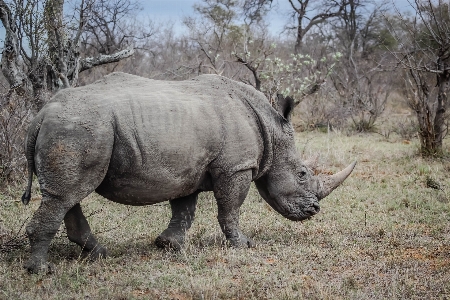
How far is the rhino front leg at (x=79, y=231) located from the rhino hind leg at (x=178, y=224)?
A: 2.23ft

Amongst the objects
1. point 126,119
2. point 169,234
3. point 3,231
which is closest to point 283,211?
point 169,234

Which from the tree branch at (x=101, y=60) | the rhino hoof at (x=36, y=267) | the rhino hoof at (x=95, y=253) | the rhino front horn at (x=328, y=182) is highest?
the tree branch at (x=101, y=60)

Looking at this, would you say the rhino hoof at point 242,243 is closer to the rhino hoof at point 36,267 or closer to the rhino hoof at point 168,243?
the rhino hoof at point 168,243

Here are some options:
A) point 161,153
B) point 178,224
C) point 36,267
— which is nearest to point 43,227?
point 36,267

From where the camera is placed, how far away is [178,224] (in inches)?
226

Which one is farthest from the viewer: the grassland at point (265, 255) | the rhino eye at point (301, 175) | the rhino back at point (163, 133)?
the rhino eye at point (301, 175)

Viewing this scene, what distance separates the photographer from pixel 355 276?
4512 mm

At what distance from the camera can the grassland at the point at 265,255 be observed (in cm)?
412

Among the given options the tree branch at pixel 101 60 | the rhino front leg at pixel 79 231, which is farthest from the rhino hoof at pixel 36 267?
the tree branch at pixel 101 60

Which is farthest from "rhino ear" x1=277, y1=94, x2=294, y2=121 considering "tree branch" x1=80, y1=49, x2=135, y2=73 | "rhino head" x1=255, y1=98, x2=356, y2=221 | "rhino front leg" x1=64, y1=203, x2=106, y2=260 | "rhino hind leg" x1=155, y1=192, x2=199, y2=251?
"tree branch" x1=80, y1=49, x2=135, y2=73

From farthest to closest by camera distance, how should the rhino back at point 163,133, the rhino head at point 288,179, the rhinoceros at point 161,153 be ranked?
the rhino head at point 288,179, the rhino back at point 163,133, the rhinoceros at point 161,153

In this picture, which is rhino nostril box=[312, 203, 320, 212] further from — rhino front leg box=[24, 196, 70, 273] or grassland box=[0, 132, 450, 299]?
rhino front leg box=[24, 196, 70, 273]

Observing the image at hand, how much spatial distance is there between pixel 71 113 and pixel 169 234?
65.6 inches

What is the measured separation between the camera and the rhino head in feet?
18.9
